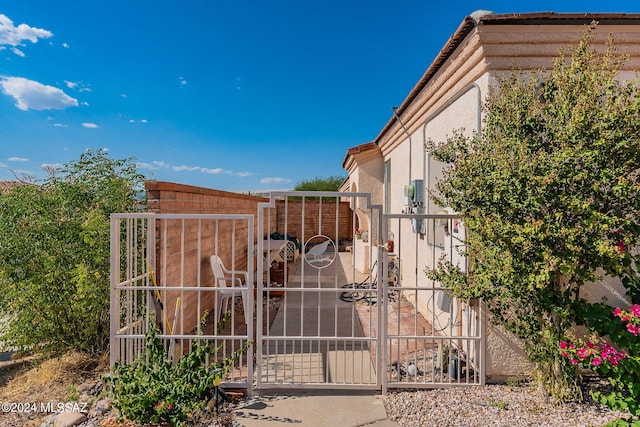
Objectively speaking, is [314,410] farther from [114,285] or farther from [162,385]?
[114,285]

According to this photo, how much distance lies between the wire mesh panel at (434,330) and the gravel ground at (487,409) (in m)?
0.18

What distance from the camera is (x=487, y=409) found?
359 cm

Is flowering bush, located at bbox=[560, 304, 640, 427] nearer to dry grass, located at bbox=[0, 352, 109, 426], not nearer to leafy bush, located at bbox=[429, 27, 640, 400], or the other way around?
leafy bush, located at bbox=[429, 27, 640, 400]

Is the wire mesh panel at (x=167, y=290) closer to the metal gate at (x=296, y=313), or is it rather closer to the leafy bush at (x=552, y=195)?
the metal gate at (x=296, y=313)

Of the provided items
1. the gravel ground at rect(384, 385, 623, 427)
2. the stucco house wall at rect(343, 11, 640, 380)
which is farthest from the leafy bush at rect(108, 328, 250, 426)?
the stucco house wall at rect(343, 11, 640, 380)

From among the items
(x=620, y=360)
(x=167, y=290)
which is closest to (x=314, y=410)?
(x=167, y=290)

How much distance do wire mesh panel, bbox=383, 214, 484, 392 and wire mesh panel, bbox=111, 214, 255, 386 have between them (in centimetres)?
196

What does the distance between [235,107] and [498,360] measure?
16.6 metres

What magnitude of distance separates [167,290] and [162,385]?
181cm

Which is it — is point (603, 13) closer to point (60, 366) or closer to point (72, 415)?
point (72, 415)

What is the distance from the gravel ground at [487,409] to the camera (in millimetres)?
3364

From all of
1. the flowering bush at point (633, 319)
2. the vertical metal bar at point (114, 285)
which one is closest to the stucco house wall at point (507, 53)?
the flowering bush at point (633, 319)

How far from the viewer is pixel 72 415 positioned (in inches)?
141

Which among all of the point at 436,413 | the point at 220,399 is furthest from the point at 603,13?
the point at 220,399
